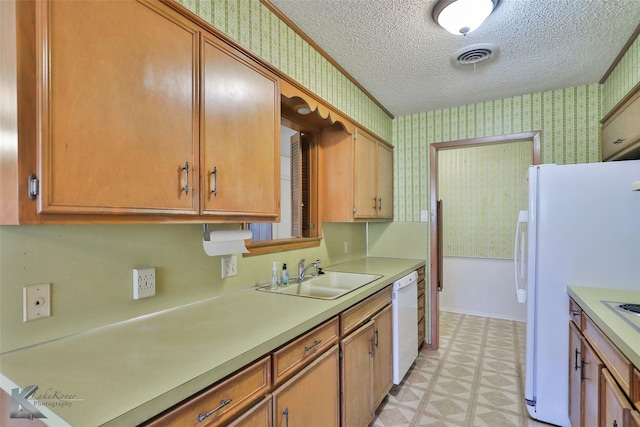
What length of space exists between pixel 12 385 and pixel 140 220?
0.50 meters

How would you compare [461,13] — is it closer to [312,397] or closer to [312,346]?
[312,346]

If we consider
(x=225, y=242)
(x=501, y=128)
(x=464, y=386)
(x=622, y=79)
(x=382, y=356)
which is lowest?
(x=464, y=386)

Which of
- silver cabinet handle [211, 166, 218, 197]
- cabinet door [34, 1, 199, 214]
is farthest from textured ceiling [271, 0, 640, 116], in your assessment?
silver cabinet handle [211, 166, 218, 197]

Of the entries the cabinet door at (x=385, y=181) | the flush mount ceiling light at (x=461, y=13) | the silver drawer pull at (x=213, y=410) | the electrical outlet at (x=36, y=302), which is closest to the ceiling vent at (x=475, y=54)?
the flush mount ceiling light at (x=461, y=13)

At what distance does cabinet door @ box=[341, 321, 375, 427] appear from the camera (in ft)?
5.43

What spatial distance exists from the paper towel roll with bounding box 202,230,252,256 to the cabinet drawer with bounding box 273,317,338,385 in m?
0.55

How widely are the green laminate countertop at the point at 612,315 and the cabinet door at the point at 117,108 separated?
5.30ft

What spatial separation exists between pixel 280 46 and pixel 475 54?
1.31 meters

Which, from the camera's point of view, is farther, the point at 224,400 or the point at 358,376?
the point at 358,376

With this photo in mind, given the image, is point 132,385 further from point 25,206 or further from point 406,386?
point 406,386

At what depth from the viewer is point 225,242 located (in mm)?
1547

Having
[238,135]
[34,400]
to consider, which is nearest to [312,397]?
[34,400]

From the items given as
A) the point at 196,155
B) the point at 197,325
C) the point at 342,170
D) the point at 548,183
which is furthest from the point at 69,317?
the point at 548,183

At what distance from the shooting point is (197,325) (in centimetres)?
123
